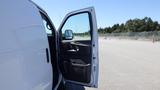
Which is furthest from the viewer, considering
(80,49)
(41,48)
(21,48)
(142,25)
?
(142,25)

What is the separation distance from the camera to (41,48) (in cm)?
389

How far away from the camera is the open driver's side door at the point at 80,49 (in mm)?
5293

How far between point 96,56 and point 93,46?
0.17 meters

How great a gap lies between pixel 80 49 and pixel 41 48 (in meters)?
1.80

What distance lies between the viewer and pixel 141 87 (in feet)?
27.8

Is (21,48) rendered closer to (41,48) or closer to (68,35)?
(41,48)

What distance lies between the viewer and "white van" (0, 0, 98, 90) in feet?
9.43

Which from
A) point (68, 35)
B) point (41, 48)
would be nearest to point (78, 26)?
point (68, 35)

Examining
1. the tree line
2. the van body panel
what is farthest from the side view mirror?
the tree line

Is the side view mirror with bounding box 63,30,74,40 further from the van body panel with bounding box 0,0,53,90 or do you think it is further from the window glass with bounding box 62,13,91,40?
the van body panel with bounding box 0,0,53,90

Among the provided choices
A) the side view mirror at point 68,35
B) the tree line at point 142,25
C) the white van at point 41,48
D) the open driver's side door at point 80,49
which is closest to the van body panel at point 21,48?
the white van at point 41,48

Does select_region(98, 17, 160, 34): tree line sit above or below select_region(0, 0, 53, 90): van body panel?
below

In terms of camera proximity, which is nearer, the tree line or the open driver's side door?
the open driver's side door

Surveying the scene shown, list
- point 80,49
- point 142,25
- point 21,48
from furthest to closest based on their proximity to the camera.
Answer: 1. point 142,25
2. point 80,49
3. point 21,48
